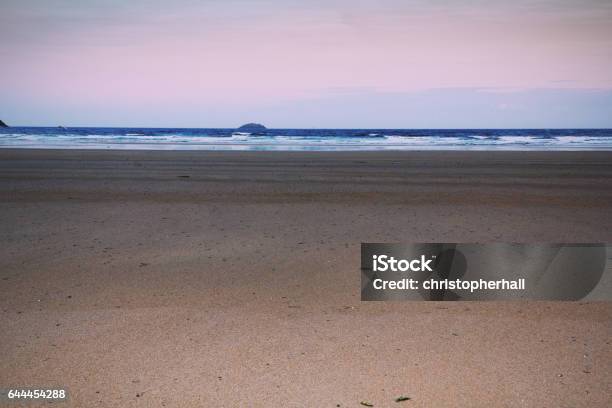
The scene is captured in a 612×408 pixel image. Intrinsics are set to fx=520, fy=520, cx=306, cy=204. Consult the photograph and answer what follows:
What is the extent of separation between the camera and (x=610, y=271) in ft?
17.6

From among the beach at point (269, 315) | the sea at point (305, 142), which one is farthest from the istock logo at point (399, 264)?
the sea at point (305, 142)

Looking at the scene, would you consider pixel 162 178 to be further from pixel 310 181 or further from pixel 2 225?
pixel 2 225

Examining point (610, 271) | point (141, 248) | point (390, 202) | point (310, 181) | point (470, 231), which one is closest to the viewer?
point (610, 271)

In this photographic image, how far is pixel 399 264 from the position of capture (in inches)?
227

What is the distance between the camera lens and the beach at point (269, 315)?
3055 mm

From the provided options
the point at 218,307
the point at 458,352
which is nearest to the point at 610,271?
the point at 458,352

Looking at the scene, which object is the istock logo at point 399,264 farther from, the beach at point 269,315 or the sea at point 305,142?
the sea at point 305,142

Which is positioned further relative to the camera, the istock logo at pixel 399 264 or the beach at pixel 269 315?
the istock logo at pixel 399 264

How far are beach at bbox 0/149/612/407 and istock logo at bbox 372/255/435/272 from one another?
0.25 meters

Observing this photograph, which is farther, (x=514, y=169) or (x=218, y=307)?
(x=514, y=169)

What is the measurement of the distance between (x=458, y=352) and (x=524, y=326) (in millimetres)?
809

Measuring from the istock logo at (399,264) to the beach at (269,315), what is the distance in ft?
0.83

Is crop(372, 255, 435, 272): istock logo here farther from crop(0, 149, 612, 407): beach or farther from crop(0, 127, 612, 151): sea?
crop(0, 127, 612, 151): sea

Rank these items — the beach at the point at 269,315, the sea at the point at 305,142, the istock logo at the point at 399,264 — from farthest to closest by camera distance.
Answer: the sea at the point at 305,142, the istock logo at the point at 399,264, the beach at the point at 269,315
